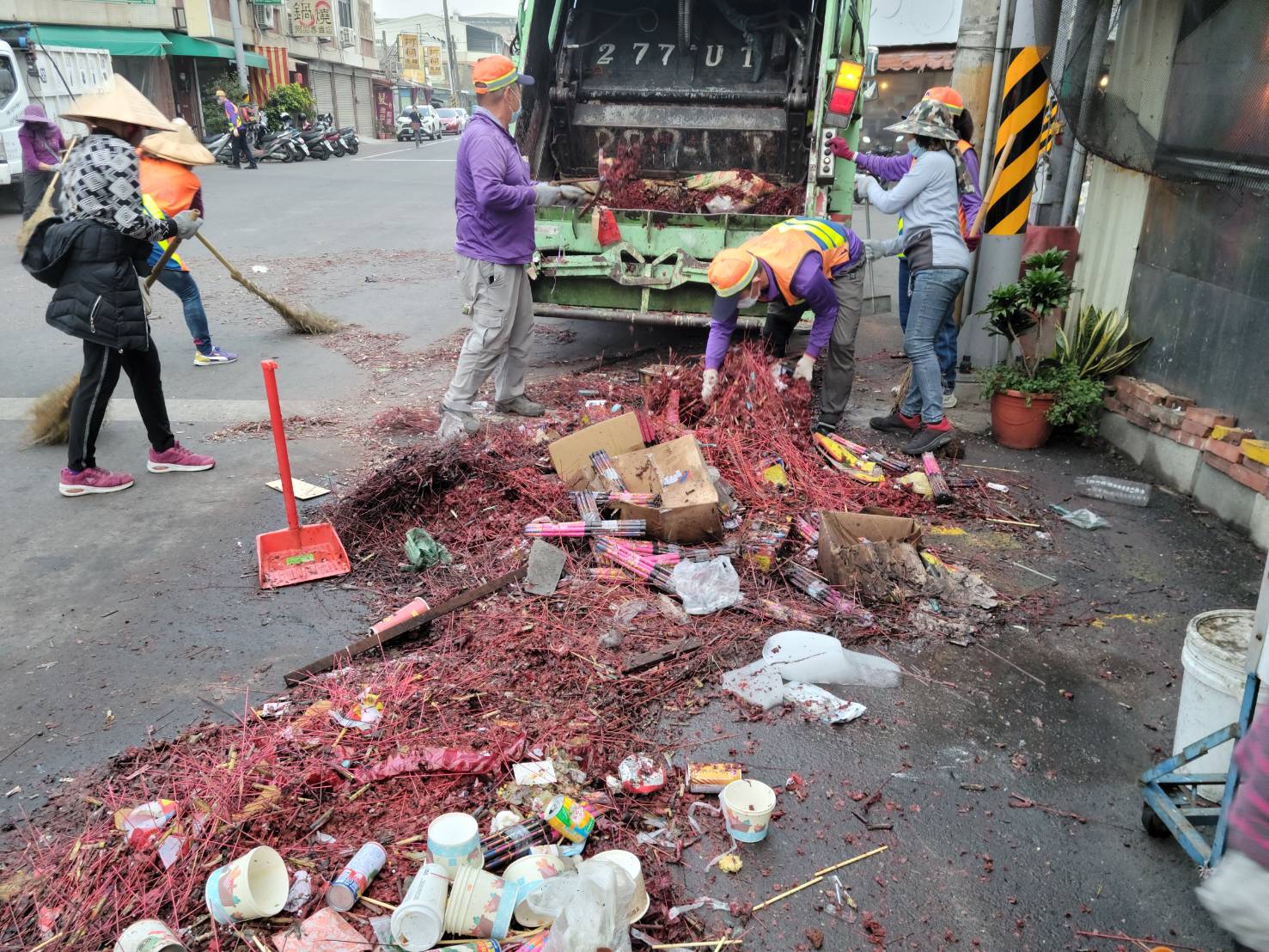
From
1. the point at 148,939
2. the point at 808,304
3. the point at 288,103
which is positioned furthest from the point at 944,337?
the point at 288,103

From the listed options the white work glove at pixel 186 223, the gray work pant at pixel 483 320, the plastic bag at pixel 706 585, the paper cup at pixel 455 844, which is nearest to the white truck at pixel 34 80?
the white work glove at pixel 186 223

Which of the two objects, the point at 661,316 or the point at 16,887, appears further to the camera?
the point at 661,316

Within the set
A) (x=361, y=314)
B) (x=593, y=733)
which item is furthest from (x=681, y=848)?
(x=361, y=314)

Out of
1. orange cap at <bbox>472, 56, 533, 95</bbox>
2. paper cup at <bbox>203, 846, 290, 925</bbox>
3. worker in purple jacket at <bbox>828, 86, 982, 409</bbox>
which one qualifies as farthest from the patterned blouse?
worker in purple jacket at <bbox>828, 86, 982, 409</bbox>

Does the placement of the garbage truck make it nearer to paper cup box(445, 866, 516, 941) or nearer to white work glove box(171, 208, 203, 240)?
white work glove box(171, 208, 203, 240)

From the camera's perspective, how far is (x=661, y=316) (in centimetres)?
670

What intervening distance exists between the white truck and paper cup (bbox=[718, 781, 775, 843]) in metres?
12.2

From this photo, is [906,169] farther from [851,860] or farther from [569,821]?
[569,821]

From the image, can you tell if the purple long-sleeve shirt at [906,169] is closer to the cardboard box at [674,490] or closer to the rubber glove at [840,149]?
the rubber glove at [840,149]

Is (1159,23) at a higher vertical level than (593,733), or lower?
higher

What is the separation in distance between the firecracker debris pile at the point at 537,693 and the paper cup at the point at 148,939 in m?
0.09

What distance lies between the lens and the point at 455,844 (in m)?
2.23

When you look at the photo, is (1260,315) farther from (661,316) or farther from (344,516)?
(344,516)

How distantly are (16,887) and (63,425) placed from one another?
12.2 ft
